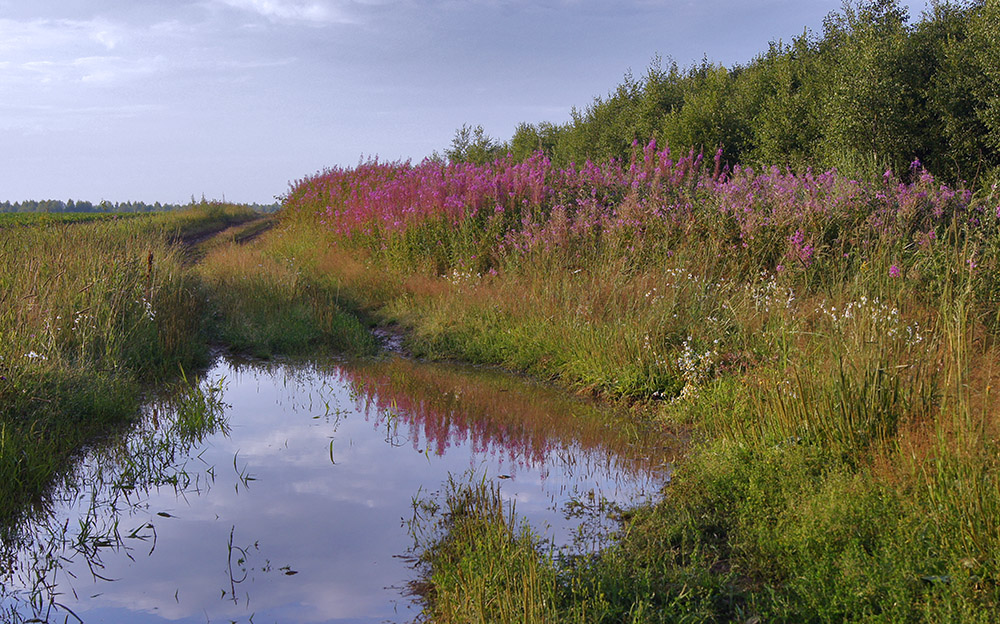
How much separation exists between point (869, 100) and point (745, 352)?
1271 centimetres

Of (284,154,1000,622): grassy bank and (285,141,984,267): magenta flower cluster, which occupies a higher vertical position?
(285,141,984,267): magenta flower cluster

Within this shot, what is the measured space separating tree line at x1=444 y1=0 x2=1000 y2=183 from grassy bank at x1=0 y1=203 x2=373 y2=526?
8122mm

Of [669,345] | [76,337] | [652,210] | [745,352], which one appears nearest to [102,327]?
[76,337]

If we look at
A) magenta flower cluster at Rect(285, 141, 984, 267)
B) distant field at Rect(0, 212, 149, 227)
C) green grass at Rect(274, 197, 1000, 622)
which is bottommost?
green grass at Rect(274, 197, 1000, 622)

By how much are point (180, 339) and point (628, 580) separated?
21.0ft

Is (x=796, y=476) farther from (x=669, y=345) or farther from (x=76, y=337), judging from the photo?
(x=76, y=337)

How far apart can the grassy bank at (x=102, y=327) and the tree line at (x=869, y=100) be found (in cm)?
812

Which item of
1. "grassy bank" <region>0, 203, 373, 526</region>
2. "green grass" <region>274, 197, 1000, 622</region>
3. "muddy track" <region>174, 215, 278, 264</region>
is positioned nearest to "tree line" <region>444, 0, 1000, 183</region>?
"green grass" <region>274, 197, 1000, 622</region>

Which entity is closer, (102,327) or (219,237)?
(102,327)

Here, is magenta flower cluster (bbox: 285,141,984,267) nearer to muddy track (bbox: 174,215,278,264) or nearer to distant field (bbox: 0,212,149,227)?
distant field (bbox: 0,212,149,227)

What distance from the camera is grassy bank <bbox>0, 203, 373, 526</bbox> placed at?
4.87m

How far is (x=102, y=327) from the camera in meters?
6.66

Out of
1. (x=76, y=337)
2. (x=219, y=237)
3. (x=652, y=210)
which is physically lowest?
(x=76, y=337)

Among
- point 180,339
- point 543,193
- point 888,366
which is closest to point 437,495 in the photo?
point 888,366
